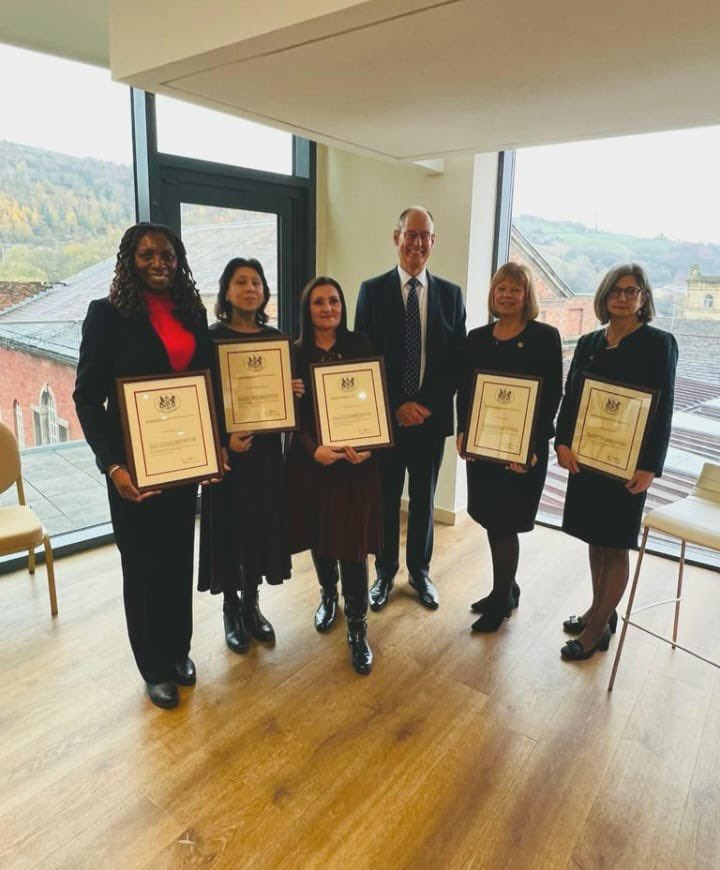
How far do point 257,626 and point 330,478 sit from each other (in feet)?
2.62

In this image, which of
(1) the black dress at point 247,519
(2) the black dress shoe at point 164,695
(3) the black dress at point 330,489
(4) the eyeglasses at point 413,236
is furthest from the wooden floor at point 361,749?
(4) the eyeglasses at point 413,236

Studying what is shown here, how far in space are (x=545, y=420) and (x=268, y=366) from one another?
113 centimetres

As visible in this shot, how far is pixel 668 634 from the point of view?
2.74m

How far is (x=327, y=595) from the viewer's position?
8.91ft

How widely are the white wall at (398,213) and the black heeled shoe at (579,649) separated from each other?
4.75 feet

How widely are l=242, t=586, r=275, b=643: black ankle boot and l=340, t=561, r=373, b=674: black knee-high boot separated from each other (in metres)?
0.37

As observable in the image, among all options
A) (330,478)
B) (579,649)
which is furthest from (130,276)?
(579,649)

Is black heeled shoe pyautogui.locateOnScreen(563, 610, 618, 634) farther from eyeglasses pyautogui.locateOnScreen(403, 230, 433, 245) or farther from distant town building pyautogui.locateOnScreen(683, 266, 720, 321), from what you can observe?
eyeglasses pyautogui.locateOnScreen(403, 230, 433, 245)

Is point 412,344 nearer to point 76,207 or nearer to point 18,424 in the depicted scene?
point 76,207

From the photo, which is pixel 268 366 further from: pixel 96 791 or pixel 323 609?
pixel 96 791

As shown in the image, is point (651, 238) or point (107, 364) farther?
point (651, 238)

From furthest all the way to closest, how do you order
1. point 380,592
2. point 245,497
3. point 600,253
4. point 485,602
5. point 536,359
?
1. point 600,253
2. point 380,592
3. point 485,602
4. point 536,359
5. point 245,497

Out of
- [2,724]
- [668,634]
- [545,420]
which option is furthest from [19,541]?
[668,634]

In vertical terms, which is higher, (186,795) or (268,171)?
(268,171)
